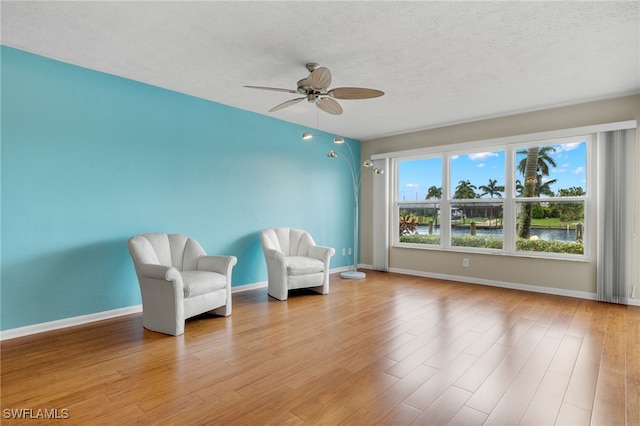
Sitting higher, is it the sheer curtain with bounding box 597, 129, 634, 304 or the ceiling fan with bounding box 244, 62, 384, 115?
the ceiling fan with bounding box 244, 62, 384, 115

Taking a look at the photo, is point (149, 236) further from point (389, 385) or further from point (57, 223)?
point (389, 385)

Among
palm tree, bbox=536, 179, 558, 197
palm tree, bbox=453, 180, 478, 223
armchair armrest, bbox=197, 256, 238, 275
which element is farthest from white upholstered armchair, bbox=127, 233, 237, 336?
palm tree, bbox=536, 179, 558, 197

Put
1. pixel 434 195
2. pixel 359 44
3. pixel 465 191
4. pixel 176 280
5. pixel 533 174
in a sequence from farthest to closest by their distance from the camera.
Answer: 1. pixel 434 195
2. pixel 465 191
3. pixel 533 174
4. pixel 176 280
5. pixel 359 44

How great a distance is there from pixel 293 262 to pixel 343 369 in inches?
89.9

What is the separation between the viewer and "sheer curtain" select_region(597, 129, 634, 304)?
423 centimetres

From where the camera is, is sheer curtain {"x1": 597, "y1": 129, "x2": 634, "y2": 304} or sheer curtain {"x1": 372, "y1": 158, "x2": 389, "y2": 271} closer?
sheer curtain {"x1": 597, "y1": 129, "x2": 634, "y2": 304}

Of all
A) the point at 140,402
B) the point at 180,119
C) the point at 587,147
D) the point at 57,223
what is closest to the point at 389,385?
the point at 140,402

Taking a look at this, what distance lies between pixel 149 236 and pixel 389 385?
2986 millimetres

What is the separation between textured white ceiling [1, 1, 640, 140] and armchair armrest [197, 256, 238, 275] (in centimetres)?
209

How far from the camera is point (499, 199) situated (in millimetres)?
5434

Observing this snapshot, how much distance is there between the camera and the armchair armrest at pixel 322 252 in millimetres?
4941

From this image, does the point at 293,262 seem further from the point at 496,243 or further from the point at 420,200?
the point at 496,243

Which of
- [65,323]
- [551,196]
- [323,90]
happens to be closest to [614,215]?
[551,196]

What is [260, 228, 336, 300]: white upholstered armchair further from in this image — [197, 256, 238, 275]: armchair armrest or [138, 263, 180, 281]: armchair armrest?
[138, 263, 180, 281]: armchair armrest
